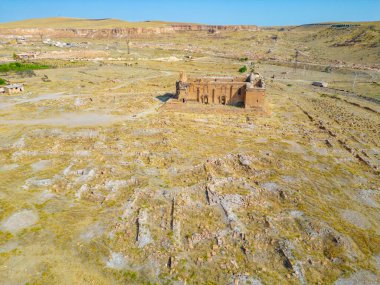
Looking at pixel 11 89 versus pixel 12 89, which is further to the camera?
pixel 12 89

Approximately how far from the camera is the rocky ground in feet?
46.5

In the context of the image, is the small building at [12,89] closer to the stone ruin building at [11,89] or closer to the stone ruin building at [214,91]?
the stone ruin building at [11,89]

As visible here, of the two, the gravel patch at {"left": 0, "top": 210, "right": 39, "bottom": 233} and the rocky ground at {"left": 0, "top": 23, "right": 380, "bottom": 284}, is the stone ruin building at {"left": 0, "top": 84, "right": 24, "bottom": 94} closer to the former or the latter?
the rocky ground at {"left": 0, "top": 23, "right": 380, "bottom": 284}

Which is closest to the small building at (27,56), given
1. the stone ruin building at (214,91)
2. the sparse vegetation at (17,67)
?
the sparse vegetation at (17,67)

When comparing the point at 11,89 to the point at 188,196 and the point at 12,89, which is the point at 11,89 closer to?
the point at 12,89

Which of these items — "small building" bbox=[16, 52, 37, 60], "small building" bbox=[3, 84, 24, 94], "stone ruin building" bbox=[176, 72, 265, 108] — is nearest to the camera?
"stone ruin building" bbox=[176, 72, 265, 108]

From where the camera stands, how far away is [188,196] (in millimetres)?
19547

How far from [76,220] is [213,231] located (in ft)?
26.0

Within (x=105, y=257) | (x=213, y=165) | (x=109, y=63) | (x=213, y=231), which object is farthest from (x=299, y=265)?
(x=109, y=63)

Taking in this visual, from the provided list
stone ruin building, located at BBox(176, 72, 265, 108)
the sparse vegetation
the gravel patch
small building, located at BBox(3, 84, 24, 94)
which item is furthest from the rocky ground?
the sparse vegetation

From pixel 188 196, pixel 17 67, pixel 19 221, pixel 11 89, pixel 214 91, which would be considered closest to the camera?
pixel 19 221

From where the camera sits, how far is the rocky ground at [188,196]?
14.2m

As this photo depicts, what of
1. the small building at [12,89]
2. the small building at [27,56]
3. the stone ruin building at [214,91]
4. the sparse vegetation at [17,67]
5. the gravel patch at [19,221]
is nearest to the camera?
the gravel patch at [19,221]

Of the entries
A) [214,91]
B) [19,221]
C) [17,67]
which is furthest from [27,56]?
[19,221]
